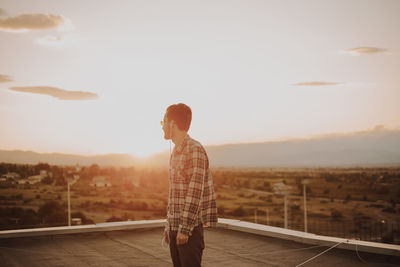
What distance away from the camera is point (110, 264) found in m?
4.64

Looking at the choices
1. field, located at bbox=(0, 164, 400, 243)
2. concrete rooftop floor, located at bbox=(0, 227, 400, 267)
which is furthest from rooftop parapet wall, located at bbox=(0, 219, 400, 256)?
field, located at bbox=(0, 164, 400, 243)

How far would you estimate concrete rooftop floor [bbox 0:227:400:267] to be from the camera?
4.60 meters

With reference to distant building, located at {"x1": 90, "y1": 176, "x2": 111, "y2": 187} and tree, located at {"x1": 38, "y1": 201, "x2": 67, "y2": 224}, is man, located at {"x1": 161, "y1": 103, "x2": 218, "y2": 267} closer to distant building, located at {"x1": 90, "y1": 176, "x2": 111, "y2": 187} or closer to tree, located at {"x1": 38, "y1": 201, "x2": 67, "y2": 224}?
tree, located at {"x1": 38, "y1": 201, "x2": 67, "y2": 224}

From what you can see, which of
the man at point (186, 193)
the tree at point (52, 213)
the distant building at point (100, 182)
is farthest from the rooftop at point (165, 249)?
the distant building at point (100, 182)

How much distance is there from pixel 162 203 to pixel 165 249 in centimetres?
5982

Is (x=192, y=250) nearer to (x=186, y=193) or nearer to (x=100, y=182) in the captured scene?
(x=186, y=193)

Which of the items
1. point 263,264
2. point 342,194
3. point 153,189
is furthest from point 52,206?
point 342,194

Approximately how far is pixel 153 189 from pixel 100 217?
98.9 feet

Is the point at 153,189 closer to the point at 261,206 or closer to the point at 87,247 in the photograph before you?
the point at 261,206

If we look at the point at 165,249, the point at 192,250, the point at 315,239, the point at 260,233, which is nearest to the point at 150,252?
the point at 165,249

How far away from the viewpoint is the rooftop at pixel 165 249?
4.63 meters

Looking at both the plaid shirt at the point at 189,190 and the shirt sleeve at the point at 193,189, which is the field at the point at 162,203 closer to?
the plaid shirt at the point at 189,190

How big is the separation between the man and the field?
715 inches

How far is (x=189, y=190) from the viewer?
8.11ft
